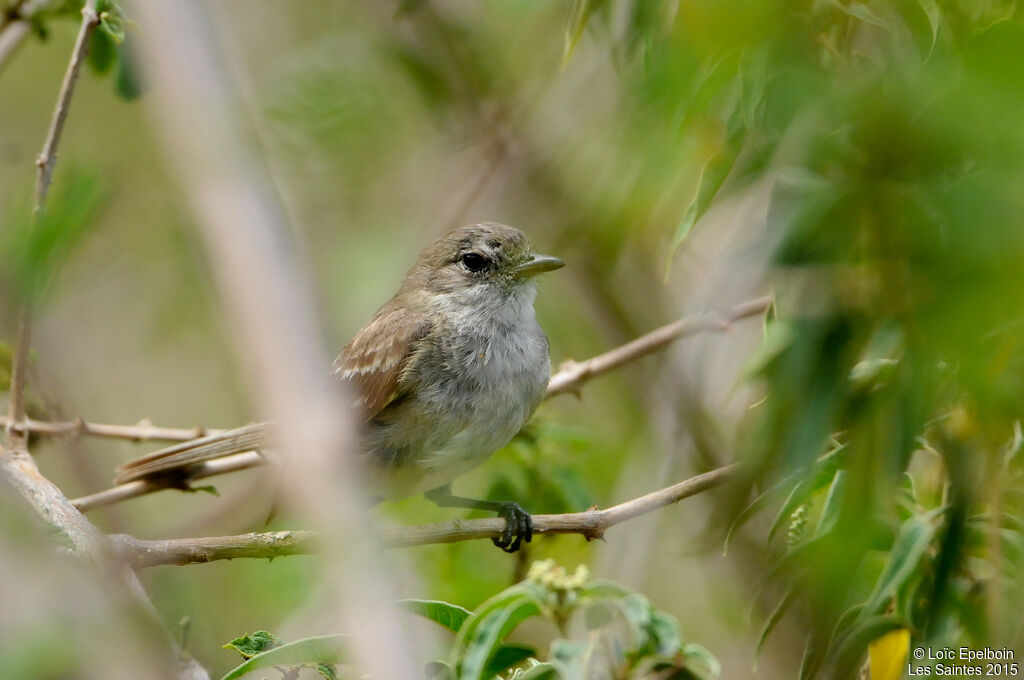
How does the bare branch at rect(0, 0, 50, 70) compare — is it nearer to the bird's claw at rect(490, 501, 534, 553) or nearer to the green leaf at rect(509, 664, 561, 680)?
the bird's claw at rect(490, 501, 534, 553)

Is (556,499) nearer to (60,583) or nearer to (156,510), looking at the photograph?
(60,583)

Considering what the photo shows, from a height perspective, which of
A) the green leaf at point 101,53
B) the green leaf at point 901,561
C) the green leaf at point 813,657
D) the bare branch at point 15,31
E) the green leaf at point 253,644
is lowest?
the green leaf at point 813,657

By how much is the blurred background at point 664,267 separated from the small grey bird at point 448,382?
229 millimetres

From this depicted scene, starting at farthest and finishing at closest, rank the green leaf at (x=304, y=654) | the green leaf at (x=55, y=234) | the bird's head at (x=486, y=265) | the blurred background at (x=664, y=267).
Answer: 1. the bird's head at (x=486, y=265)
2. the green leaf at (x=304, y=654)
3. the blurred background at (x=664, y=267)
4. the green leaf at (x=55, y=234)

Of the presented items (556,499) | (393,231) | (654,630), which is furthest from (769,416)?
(393,231)

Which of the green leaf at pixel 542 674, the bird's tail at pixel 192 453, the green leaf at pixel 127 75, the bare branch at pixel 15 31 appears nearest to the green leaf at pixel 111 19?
the green leaf at pixel 127 75

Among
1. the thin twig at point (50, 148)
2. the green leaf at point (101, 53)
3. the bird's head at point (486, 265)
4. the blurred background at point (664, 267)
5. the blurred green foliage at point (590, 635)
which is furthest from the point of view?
the bird's head at point (486, 265)

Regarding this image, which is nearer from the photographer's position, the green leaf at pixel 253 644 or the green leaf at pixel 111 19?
the green leaf at pixel 253 644

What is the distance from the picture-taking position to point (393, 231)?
6738 millimetres

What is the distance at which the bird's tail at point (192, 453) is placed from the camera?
4.25 metres

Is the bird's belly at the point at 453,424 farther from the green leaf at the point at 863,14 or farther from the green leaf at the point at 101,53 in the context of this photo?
the green leaf at the point at 863,14

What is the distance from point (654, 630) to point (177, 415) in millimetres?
6838

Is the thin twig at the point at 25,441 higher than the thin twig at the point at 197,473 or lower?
higher

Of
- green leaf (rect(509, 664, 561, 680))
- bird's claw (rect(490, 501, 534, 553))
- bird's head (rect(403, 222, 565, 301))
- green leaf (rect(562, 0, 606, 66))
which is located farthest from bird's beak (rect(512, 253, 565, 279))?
green leaf (rect(509, 664, 561, 680))
